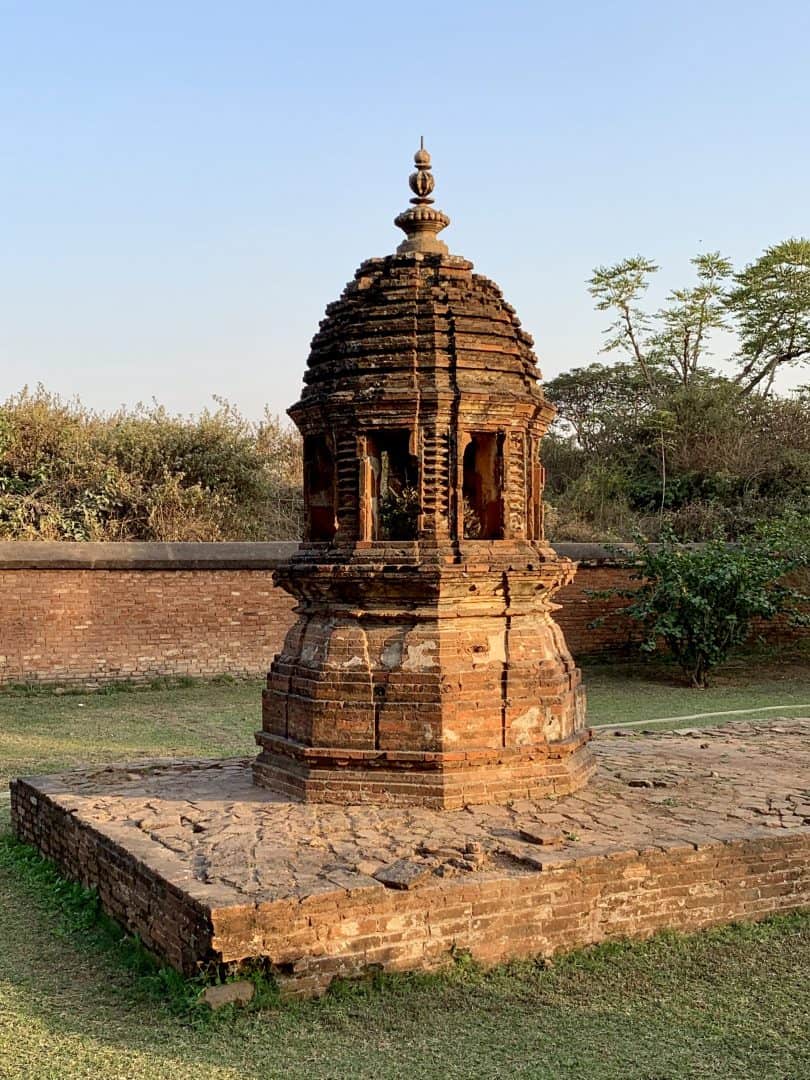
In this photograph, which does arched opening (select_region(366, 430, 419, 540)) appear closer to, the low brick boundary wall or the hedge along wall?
the low brick boundary wall

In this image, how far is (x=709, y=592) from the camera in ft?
47.2

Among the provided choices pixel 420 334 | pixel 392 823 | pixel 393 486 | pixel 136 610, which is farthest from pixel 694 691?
pixel 392 823

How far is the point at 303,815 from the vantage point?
6.12 metres

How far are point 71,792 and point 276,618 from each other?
7414 millimetres

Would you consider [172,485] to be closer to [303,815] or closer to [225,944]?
[303,815]

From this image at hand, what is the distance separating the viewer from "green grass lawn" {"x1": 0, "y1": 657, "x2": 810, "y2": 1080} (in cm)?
398

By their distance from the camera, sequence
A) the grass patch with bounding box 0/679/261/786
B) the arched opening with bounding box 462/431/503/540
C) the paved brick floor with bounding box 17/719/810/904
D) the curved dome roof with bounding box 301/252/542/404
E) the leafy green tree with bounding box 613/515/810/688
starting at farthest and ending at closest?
the leafy green tree with bounding box 613/515/810/688, the grass patch with bounding box 0/679/261/786, the arched opening with bounding box 462/431/503/540, the curved dome roof with bounding box 301/252/542/404, the paved brick floor with bounding box 17/719/810/904

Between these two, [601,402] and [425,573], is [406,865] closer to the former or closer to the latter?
[425,573]

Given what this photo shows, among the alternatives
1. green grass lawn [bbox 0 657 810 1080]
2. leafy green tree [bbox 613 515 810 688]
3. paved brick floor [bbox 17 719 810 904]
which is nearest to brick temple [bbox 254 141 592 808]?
paved brick floor [bbox 17 719 810 904]

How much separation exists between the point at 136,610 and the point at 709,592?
7342 millimetres

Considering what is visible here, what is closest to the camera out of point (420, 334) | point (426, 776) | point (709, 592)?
point (426, 776)

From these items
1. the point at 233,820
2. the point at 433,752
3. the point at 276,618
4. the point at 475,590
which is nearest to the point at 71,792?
the point at 233,820

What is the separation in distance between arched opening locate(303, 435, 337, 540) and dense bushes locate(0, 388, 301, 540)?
36.0 feet

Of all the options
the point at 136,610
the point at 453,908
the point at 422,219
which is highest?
the point at 422,219
